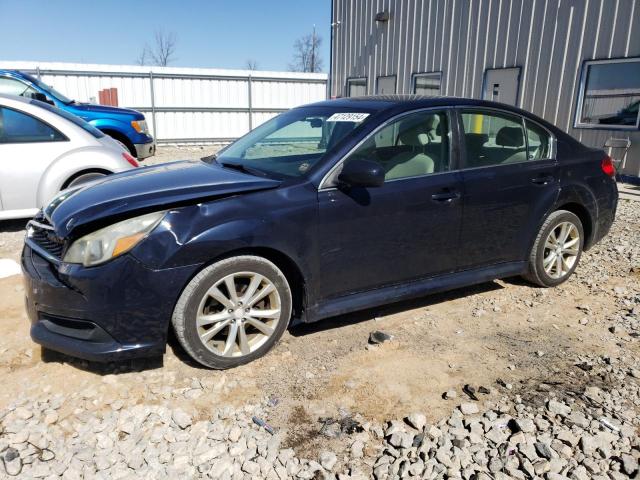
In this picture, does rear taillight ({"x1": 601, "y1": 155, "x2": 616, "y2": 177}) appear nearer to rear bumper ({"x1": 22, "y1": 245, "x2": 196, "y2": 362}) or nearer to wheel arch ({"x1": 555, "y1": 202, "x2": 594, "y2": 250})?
wheel arch ({"x1": 555, "y1": 202, "x2": 594, "y2": 250})

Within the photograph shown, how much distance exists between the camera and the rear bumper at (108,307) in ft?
9.22

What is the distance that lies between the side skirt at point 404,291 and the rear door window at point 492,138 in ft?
2.77

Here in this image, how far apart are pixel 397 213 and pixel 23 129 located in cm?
474

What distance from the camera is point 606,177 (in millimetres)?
4812

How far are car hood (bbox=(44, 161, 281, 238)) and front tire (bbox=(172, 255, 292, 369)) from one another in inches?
17.4

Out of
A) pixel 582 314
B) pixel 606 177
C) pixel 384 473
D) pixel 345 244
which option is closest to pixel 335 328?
pixel 345 244

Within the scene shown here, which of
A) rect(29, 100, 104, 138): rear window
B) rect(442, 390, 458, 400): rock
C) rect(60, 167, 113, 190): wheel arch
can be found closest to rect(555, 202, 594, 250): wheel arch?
rect(442, 390, 458, 400): rock

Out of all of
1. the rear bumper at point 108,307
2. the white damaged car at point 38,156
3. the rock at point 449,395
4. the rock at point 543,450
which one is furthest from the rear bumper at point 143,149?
the rock at point 543,450

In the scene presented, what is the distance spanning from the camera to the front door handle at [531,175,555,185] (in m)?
4.25

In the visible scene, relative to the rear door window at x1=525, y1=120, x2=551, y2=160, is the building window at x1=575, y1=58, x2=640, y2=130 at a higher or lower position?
higher

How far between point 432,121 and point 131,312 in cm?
247

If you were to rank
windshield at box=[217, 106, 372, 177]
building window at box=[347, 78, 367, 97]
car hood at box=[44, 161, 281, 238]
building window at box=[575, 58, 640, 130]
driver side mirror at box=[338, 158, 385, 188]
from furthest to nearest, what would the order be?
building window at box=[347, 78, 367, 97]
building window at box=[575, 58, 640, 130]
windshield at box=[217, 106, 372, 177]
driver side mirror at box=[338, 158, 385, 188]
car hood at box=[44, 161, 281, 238]

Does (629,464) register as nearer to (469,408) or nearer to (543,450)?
(543,450)

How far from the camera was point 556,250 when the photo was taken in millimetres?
4621
